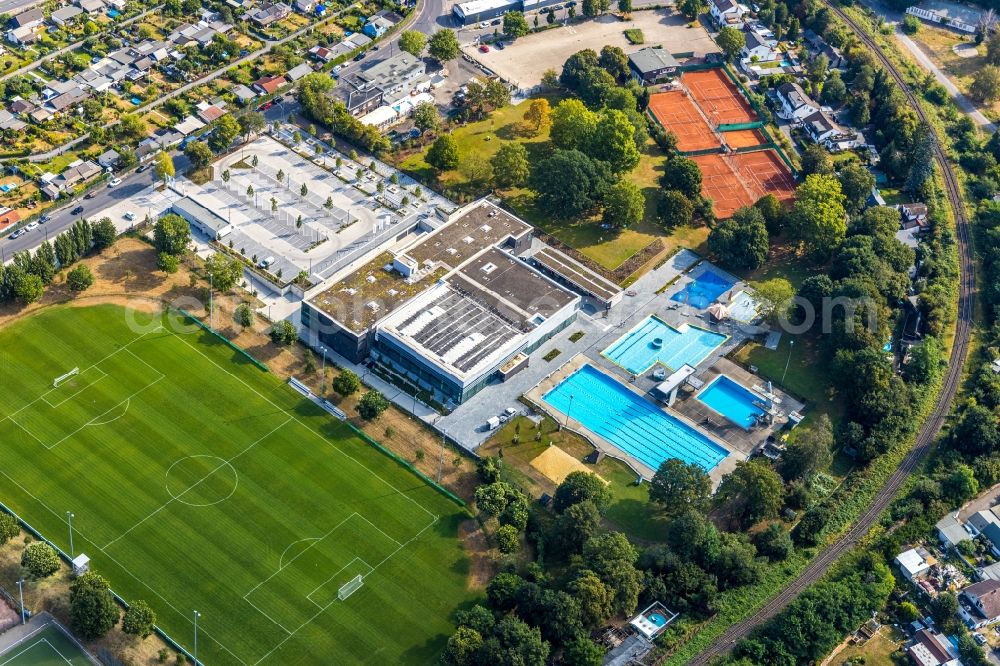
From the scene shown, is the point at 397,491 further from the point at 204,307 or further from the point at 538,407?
the point at 204,307

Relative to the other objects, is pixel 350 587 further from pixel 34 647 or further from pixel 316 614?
pixel 34 647

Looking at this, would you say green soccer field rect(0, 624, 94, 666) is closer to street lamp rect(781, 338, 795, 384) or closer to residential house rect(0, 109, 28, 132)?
residential house rect(0, 109, 28, 132)

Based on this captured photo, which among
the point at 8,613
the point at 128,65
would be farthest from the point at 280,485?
the point at 128,65

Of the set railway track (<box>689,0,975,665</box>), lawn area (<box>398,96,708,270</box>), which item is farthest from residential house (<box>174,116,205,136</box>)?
railway track (<box>689,0,975,665</box>)

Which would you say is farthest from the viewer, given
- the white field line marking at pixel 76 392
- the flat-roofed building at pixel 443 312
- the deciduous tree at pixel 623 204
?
the deciduous tree at pixel 623 204

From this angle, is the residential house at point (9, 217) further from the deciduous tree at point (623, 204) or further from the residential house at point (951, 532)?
the residential house at point (951, 532)

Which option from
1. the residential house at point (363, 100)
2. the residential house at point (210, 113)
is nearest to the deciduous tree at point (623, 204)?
the residential house at point (363, 100)
